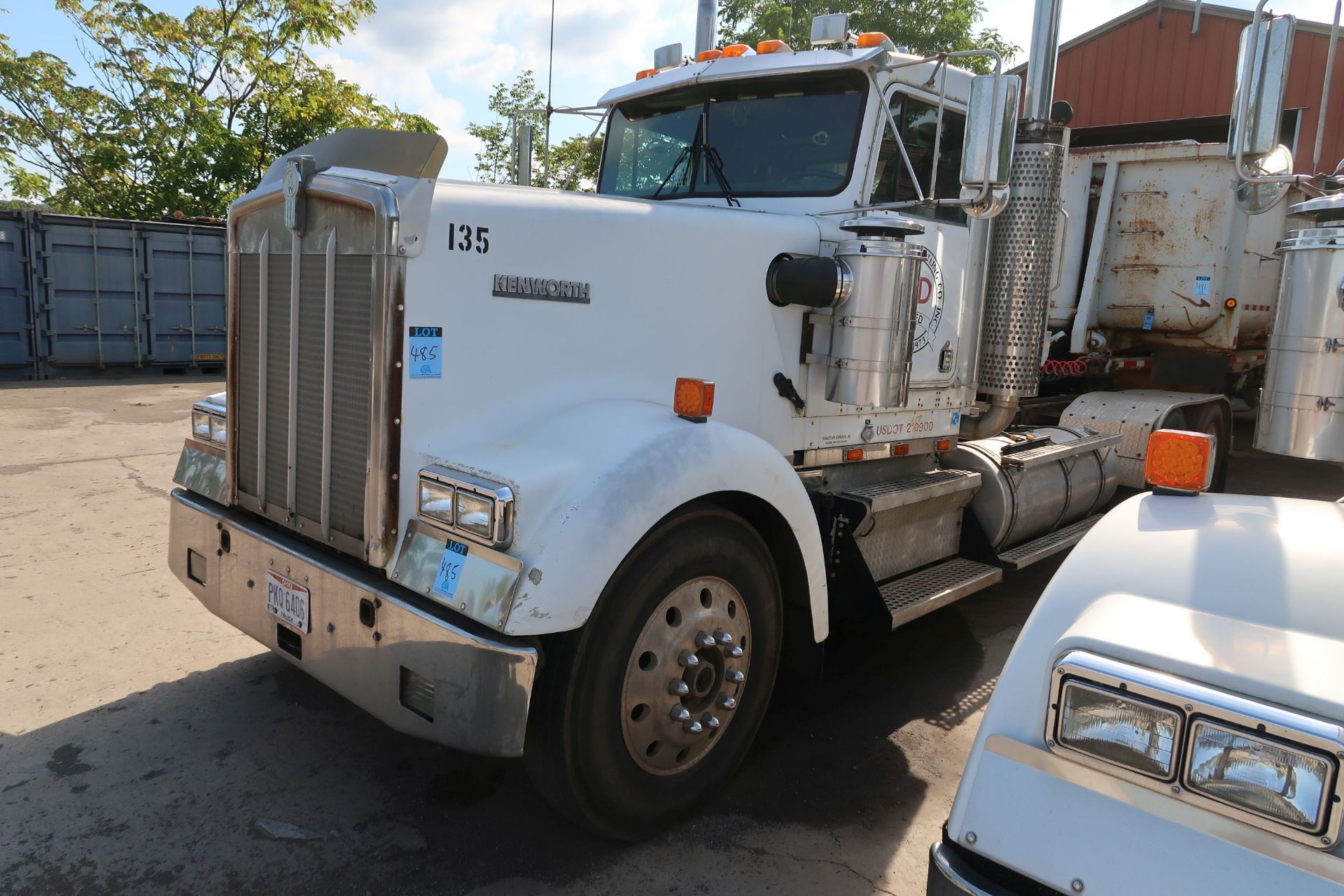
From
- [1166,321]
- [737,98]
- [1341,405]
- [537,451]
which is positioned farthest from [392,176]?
[1166,321]

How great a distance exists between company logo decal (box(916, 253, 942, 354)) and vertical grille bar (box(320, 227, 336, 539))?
2.48 m

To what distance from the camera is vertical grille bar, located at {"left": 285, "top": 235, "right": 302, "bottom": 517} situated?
302 centimetres

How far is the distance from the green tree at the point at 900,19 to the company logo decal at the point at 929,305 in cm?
1739

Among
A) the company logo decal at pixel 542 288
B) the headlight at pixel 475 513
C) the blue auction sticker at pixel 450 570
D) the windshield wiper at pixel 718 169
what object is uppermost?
the windshield wiper at pixel 718 169

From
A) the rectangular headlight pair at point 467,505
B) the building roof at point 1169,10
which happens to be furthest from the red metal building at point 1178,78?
the rectangular headlight pair at point 467,505

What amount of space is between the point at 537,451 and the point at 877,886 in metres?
1.69

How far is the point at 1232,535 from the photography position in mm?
1914

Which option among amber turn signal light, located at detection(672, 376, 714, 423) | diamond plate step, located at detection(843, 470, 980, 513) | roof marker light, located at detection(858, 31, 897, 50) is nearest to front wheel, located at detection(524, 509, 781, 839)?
amber turn signal light, located at detection(672, 376, 714, 423)

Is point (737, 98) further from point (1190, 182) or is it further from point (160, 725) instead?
point (1190, 182)

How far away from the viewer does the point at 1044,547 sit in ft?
16.9

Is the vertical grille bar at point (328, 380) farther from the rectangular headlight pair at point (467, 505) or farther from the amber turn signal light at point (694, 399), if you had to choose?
the amber turn signal light at point (694, 399)

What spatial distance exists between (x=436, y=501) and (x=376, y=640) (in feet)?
1.51

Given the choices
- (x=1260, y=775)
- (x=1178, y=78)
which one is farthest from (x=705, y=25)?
(x=1178, y=78)

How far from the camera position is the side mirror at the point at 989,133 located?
3.15 metres
